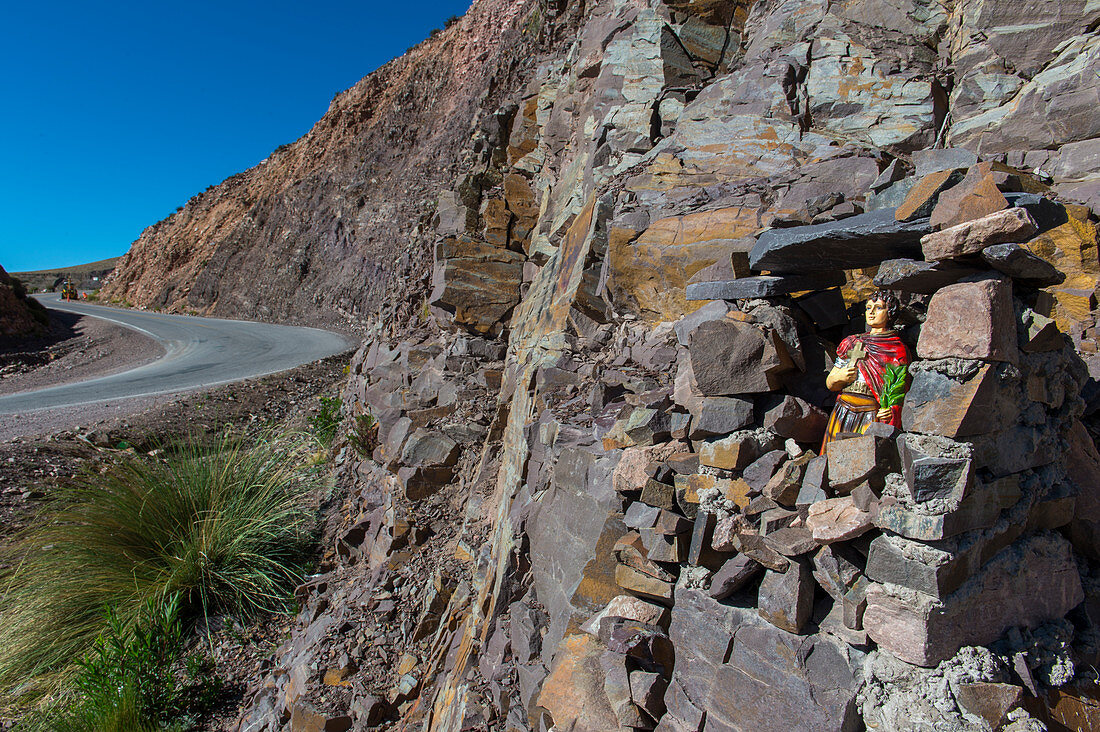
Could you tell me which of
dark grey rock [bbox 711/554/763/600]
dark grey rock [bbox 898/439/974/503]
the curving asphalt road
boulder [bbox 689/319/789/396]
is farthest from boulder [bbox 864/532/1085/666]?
the curving asphalt road

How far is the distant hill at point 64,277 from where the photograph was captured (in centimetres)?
5785

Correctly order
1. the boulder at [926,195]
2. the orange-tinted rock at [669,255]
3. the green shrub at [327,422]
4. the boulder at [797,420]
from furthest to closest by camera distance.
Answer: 1. the green shrub at [327,422]
2. the orange-tinted rock at [669,255]
3. the boulder at [797,420]
4. the boulder at [926,195]

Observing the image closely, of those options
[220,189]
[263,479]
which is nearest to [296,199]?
[220,189]

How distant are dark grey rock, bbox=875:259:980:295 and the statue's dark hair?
5 cm

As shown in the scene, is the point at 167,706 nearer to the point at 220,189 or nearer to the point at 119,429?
the point at 119,429

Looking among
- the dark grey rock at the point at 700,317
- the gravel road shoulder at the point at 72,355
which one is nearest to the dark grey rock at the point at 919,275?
the dark grey rock at the point at 700,317

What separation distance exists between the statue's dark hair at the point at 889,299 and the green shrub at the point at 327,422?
809 cm

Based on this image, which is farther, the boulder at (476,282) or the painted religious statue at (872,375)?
the boulder at (476,282)

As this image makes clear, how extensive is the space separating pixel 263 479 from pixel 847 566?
7365mm

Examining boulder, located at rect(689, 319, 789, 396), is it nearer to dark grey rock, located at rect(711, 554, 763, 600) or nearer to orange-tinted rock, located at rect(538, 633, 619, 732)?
dark grey rock, located at rect(711, 554, 763, 600)

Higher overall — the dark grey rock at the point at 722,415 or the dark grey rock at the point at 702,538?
the dark grey rock at the point at 722,415

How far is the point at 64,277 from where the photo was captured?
199 feet

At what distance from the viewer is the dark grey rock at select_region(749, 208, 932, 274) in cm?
230

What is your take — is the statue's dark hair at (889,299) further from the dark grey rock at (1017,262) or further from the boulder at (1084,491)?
the boulder at (1084,491)
